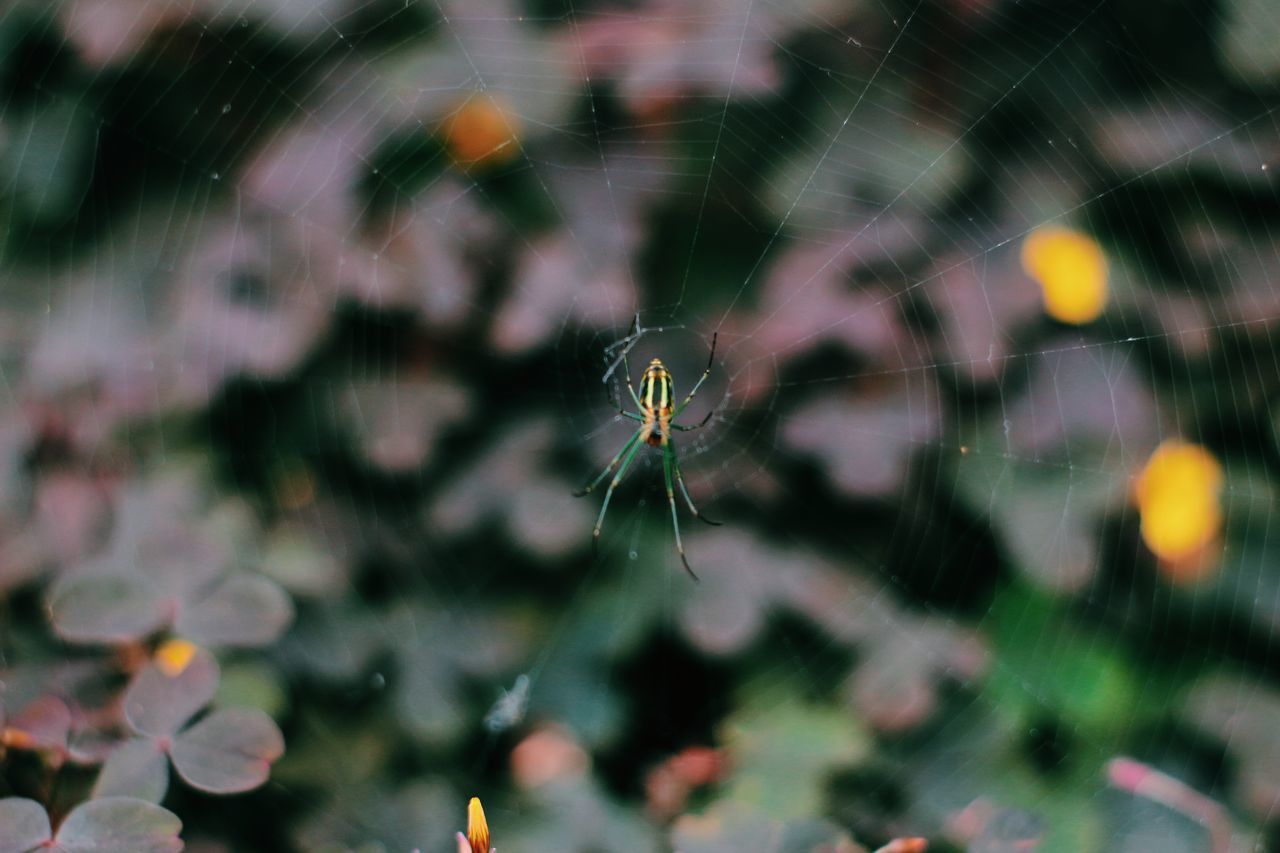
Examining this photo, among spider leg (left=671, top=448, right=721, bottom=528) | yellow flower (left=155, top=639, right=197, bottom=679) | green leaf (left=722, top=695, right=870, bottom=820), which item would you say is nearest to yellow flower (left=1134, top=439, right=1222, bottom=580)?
green leaf (left=722, top=695, right=870, bottom=820)

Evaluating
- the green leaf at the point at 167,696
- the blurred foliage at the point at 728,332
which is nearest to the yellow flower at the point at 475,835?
the green leaf at the point at 167,696

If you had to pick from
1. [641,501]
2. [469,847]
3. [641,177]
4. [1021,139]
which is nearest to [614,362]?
[641,501]

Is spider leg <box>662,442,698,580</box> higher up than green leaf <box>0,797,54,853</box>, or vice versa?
spider leg <box>662,442,698,580</box>

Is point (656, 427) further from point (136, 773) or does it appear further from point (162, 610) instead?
point (136, 773)

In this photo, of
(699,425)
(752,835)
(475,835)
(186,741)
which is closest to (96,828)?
(186,741)

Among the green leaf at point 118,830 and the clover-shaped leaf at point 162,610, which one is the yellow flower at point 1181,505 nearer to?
the clover-shaped leaf at point 162,610

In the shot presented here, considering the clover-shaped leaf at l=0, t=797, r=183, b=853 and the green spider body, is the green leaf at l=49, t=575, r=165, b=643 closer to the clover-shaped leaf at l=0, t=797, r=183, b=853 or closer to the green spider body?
the clover-shaped leaf at l=0, t=797, r=183, b=853
